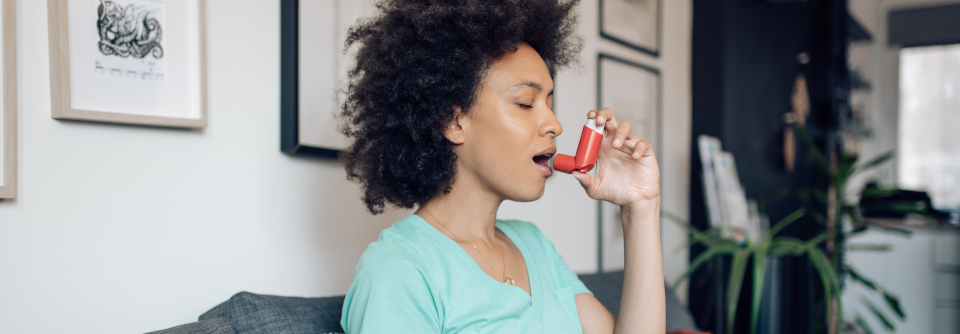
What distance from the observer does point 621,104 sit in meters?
2.46

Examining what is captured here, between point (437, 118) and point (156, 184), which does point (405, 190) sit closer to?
point (437, 118)

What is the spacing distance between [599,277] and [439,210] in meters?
0.92

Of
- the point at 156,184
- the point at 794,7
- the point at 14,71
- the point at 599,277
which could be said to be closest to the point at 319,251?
the point at 156,184

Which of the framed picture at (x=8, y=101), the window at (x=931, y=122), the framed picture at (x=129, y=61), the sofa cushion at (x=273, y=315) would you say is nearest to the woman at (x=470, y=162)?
the sofa cushion at (x=273, y=315)

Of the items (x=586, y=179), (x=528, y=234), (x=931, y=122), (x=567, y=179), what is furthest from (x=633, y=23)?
(x=931, y=122)

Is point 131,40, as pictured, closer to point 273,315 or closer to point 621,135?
point 273,315

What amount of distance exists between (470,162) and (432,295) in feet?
0.79

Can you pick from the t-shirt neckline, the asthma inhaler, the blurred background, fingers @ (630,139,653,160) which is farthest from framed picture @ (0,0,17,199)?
fingers @ (630,139,653,160)

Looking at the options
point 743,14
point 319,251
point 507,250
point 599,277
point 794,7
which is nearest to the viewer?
point 507,250

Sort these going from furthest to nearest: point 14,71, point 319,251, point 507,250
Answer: point 319,251 → point 507,250 → point 14,71

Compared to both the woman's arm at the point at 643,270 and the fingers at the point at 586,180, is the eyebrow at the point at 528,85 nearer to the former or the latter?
the fingers at the point at 586,180

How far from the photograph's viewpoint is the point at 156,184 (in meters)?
1.06

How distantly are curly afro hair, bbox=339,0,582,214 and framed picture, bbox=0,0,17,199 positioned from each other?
0.51 metres

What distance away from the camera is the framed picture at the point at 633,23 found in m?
2.36
